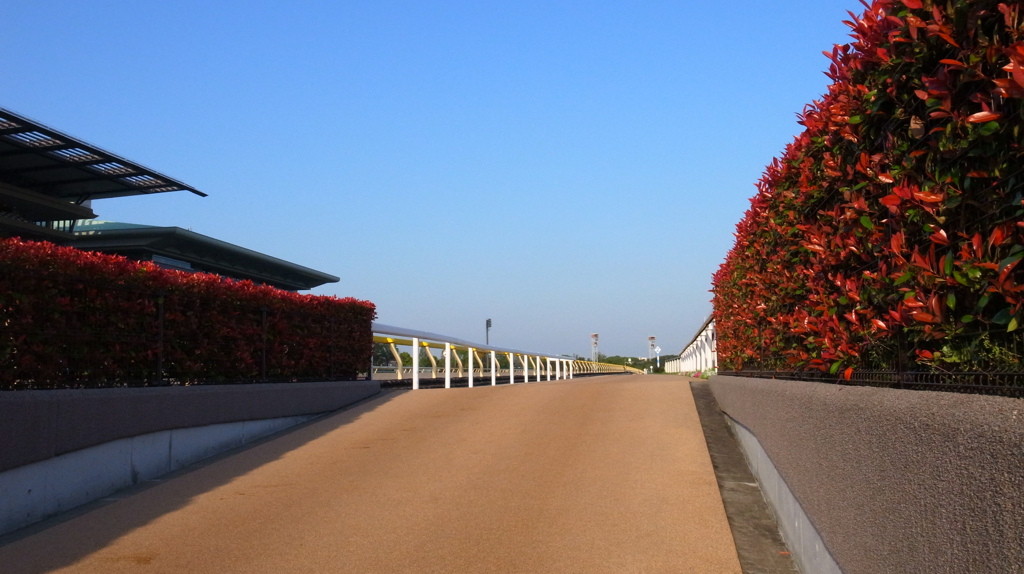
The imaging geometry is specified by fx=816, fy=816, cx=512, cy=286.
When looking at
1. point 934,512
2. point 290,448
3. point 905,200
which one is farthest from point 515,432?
point 934,512

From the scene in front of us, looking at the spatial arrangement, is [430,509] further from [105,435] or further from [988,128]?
[988,128]

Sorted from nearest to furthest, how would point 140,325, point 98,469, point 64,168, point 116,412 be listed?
1. point 98,469
2. point 116,412
3. point 140,325
4. point 64,168

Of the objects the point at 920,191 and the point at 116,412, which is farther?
the point at 116,412

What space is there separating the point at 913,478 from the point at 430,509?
483cm

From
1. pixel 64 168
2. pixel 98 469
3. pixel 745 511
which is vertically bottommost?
pixel 745 511

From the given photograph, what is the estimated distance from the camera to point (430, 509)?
712 centimetres

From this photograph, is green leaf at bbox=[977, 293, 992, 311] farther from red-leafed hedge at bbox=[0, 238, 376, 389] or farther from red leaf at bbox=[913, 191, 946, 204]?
red-leafed hedge at bbox=[0, 238, 376, 389]

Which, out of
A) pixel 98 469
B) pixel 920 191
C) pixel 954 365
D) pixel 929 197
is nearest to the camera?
pixel 929 197

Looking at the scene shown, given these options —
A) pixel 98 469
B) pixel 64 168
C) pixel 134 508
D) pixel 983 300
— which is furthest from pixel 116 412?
pixel 64 168

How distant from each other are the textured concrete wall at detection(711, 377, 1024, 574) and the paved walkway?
158 centimetres

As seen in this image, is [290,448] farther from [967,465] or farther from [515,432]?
[967,465]

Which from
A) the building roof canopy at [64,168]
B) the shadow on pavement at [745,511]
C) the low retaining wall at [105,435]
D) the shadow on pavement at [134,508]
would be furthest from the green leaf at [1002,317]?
the building roof canopy at [64,168]

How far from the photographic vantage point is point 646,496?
Answer: 24.2ft

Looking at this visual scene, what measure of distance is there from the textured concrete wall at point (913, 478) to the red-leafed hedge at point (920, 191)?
39cm
